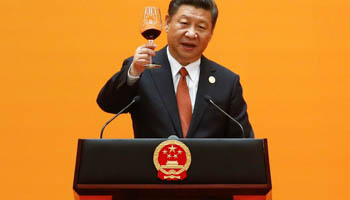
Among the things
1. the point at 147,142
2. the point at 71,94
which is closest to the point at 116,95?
the point at 147,142

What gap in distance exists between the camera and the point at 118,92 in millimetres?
1729

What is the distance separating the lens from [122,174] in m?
1.35

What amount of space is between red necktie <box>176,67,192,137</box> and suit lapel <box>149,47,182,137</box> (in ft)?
0.11

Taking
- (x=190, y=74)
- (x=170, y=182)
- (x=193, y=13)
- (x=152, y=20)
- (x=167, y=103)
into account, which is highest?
(x=193, y=13)

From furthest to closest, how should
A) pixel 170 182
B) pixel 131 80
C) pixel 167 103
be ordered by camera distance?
pixel 167 103
pixel 131 80
pixel 170 182

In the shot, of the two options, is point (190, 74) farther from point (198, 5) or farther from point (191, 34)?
point (198, 5)

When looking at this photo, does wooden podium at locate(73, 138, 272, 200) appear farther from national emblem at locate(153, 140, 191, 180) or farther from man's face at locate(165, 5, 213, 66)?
man's face at locate(165, 5, 213, 66)

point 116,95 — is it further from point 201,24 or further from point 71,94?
point 71,94

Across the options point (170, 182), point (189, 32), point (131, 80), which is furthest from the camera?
point (189, 32)

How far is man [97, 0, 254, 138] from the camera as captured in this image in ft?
5.82

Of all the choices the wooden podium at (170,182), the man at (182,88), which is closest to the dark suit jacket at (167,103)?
the man at (182,88)

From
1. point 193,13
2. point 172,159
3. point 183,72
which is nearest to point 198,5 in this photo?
point 193,13

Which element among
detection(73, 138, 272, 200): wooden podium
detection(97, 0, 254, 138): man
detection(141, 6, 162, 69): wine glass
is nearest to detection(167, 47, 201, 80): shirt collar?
detection(97, 0, 254, 138): man

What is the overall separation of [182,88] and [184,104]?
0.25 ft
